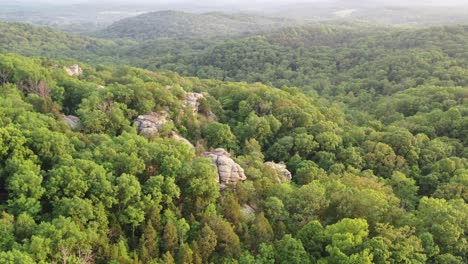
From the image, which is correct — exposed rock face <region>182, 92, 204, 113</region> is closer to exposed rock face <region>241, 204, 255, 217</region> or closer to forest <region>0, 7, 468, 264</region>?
forest <region>0, 7, 468, 264</region>

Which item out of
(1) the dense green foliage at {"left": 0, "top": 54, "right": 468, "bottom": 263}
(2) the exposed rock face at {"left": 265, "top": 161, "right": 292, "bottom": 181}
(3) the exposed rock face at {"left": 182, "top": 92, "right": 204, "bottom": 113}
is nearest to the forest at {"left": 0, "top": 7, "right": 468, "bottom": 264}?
(1) the dense green foliage at {"left": 0, "top": 54, "right": 468, "bottom": 263}

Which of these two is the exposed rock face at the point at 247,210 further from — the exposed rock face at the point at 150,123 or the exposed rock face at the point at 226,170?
the exposed rock face at the point at 150,123

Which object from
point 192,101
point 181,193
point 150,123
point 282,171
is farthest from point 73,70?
point 181,193

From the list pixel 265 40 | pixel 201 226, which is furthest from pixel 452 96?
pixel 265 40

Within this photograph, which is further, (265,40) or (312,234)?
(265,40)

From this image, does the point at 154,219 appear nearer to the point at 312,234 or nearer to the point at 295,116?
the point at 312,234

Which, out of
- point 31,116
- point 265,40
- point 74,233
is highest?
point 31,116
